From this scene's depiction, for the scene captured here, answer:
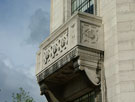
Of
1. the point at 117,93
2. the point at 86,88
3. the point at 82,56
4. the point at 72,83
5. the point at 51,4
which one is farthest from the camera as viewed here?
the point at 51,4

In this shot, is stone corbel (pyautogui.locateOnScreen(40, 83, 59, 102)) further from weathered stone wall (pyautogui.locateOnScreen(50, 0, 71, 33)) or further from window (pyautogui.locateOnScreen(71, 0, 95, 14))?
window (pyautogui.locateOnScreen(71, 0, 95, 14))

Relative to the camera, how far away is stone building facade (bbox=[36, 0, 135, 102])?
1645cm

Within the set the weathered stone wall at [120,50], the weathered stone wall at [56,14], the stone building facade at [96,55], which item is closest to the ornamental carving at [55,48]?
the stone building facade at [96,55]

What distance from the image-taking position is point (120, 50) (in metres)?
16.7

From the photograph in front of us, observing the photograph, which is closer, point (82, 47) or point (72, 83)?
point (82, 47)

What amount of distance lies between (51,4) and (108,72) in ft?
28.1

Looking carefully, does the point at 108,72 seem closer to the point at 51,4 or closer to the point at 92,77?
the point at 92,77

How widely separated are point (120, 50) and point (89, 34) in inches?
67.2

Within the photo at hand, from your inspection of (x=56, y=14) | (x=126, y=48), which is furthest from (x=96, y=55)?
(x=56, y=14)

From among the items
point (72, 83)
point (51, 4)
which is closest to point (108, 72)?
point (72, 83)

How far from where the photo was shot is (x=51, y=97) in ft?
67.1

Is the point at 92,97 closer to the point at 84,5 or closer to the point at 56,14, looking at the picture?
the point at 84,5

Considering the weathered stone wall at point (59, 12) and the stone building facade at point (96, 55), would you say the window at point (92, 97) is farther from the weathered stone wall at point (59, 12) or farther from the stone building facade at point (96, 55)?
the weathered stone wall at point (59, 12)

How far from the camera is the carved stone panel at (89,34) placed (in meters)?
17.5
